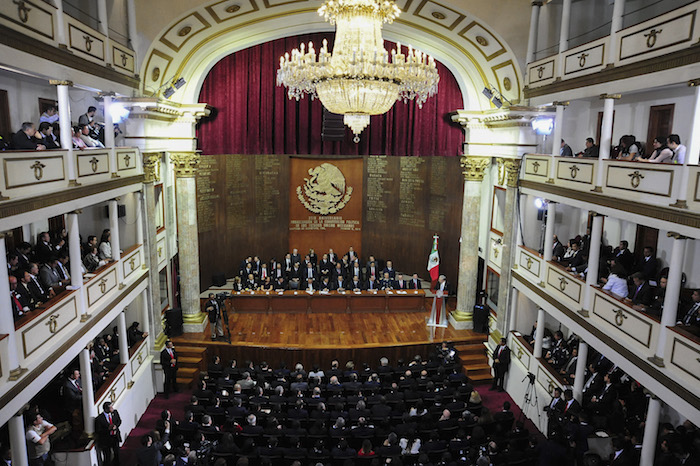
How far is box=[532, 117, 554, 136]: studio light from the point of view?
13.1 meters

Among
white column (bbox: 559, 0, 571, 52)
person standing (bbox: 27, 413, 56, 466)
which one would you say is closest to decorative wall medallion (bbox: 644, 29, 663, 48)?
white column (bbox: 559, 0, 571, 52)

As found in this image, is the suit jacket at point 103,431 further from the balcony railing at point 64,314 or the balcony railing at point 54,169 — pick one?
the balcony railing at point 54,169

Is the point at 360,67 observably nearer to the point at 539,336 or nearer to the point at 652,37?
the point at 652,37

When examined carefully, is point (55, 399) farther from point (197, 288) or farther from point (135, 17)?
point (135, 17)

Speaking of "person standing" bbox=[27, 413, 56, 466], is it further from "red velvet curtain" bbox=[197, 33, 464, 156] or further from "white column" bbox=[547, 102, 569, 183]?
"white column" bbox=[547, 102, 569, 183]

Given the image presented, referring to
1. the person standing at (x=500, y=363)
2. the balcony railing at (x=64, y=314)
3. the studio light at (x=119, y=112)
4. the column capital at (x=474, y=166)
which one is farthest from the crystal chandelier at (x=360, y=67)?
the person standing at (x=500, y=363)

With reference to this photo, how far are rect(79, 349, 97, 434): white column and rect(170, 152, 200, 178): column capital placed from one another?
6551mm

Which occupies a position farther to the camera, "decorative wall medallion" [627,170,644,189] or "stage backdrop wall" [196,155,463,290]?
"stage backdrop wall" [196,155,463,290]

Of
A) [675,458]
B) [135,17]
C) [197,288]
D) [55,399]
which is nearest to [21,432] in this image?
[55,399]

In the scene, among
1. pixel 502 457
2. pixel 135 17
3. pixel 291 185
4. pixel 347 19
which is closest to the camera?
pixel 347 19

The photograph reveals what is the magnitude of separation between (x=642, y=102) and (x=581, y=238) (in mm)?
3539

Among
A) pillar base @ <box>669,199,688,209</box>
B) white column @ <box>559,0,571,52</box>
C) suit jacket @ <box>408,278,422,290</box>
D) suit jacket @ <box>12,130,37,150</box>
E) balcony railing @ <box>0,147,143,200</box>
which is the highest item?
white column @ <box>559,0,571,52</box>

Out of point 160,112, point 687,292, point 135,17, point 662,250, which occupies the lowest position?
point 687,292

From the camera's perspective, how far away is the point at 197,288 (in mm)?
15531
